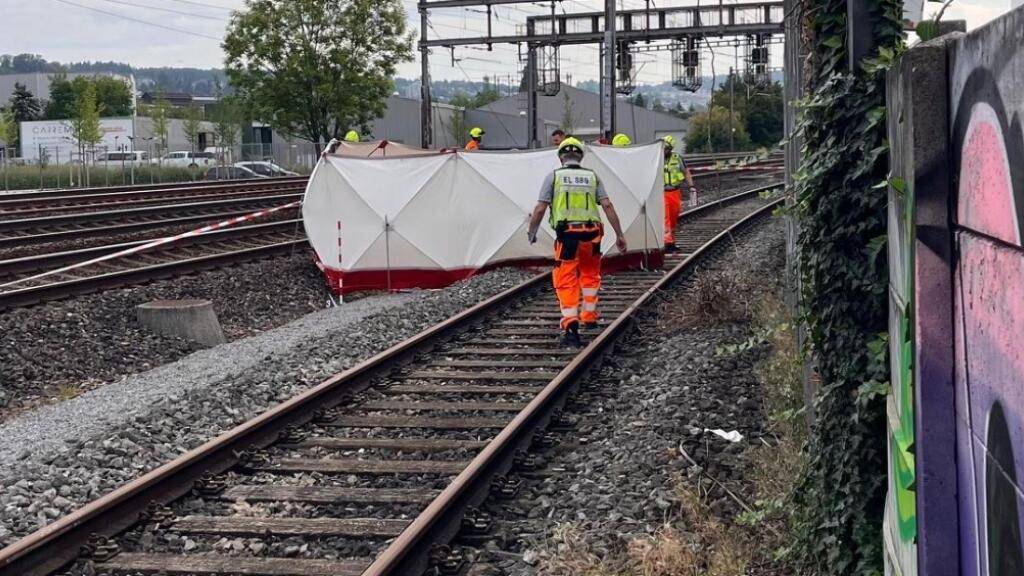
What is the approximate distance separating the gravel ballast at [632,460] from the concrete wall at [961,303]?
2.87 m

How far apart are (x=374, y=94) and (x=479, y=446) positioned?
166ft

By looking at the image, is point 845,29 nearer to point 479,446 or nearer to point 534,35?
point 479,446

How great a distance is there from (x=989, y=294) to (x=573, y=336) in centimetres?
991

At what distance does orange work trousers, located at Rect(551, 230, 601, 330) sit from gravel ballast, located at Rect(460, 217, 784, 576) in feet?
2.31

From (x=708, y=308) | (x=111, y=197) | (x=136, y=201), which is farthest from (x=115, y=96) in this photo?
(x=708, y=308)

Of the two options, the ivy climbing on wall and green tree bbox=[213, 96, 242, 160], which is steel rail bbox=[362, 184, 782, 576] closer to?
the ivy climbing on wall

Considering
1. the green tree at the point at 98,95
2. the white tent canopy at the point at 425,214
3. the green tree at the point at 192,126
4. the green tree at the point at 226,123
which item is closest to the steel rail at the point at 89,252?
the white tent canopy at the point at 425,214

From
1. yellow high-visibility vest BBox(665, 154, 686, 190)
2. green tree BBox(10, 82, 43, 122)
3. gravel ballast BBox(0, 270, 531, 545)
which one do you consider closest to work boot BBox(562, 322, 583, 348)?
gravel ballast BBox(0, 270, 531, 545)

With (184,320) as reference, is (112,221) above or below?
above

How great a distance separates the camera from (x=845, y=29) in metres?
5.27

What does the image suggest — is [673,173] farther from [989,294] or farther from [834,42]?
[989,294]

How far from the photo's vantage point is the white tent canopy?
691 inches

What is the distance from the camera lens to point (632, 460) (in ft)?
26.7

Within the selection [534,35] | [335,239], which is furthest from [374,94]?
[335,239]
